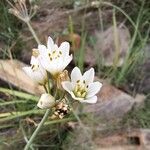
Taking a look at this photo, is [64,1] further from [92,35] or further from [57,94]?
[57,94]

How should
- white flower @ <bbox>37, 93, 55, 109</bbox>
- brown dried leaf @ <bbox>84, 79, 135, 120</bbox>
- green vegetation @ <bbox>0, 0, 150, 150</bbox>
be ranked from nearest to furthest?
1. white flower @ <bbox>37, 93, 55, 109</bbox>
2. green vegetation @ <bbox>0, 0, 150, 150</bbox>
3. brown dried leaf @ <bbox>84, 79, 135, 120</bbox>

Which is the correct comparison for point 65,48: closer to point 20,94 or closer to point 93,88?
point 93,88

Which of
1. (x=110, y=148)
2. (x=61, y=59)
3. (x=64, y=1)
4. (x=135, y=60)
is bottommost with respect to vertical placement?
(x=110, y=148)

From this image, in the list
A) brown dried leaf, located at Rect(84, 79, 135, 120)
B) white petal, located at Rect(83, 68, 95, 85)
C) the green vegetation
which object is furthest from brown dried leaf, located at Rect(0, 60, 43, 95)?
white petal, located at Rect(83, 68, 95, 85)

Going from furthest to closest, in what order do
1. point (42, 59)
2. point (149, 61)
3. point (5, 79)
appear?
point (149, 61), point (5, 79), point (42, 59)

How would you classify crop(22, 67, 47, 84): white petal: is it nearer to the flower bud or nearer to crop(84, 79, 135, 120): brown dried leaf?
the flower bud

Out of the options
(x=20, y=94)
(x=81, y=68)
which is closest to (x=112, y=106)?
(x=81, y=68)

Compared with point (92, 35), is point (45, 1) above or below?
above

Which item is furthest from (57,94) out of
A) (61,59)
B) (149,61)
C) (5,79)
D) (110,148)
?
(149,61)
